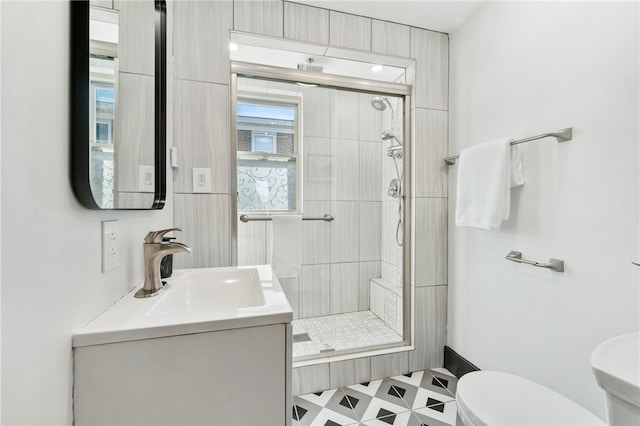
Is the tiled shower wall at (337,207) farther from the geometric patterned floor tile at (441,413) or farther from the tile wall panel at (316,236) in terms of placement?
the geometric patterned floor tile at (441,413)

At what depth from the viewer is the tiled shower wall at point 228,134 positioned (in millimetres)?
1496

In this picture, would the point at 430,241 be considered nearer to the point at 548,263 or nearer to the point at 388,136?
the point at 548,263

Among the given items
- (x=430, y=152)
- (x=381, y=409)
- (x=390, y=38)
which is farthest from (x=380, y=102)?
(x=381, y=409)

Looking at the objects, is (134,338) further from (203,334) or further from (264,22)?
(264,22)

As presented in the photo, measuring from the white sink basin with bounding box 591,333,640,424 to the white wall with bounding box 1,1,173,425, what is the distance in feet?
3.33

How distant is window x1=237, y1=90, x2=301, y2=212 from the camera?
5.60 ft

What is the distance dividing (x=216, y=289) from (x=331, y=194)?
1084 millimetres

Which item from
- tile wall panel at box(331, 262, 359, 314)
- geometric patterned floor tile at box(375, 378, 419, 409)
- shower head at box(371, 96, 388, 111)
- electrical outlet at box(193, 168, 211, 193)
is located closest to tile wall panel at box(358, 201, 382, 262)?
tile wall panel at box(331, 262, 359, 314)

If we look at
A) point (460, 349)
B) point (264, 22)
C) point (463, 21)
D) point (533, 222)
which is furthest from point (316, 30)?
point (460, 349)

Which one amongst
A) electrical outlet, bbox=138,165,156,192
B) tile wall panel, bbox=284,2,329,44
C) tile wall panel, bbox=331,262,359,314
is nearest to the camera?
electrical outlet, bbox=138,165,156,192

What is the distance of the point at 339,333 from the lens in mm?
1949

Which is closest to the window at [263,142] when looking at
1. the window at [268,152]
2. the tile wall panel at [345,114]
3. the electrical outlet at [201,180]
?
the window at [268,152]

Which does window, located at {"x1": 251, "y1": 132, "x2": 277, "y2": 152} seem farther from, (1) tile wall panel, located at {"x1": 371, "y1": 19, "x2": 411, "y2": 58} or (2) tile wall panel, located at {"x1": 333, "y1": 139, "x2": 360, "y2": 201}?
(1) tile wall panel, located at {"x1": 371, "y1": 19, "x2": 411, "y2": 58}

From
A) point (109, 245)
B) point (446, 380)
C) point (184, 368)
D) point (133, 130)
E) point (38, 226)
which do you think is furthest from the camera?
point (446, 380)
